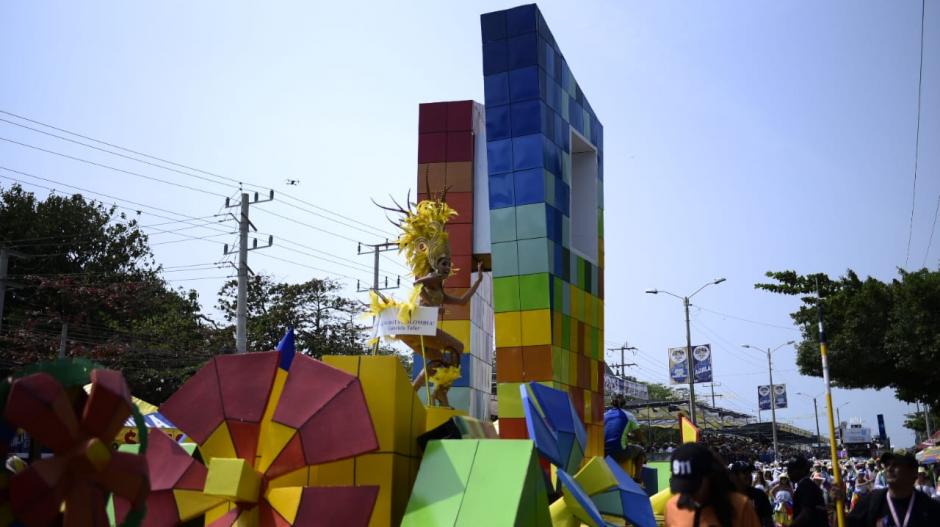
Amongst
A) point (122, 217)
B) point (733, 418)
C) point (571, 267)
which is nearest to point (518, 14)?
point (571, 267)

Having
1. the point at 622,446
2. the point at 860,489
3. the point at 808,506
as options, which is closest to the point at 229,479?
the point at 808,506

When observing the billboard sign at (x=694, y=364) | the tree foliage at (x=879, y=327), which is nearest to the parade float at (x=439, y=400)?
the tree foliage at (x=879, y=327)

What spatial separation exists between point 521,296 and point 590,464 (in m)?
4.45

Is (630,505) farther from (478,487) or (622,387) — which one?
(622,387)

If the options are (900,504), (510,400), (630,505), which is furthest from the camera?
(510,400)

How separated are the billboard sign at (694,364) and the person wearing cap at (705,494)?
2815 cm

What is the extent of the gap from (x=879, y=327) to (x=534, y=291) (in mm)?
14742

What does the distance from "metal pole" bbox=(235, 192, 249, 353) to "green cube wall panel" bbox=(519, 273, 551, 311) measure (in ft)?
39.7

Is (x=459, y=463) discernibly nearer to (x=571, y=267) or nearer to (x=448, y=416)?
(x=448, y=416)

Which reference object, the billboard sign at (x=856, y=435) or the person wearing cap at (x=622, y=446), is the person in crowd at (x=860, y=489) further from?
the billboard sign at (x=856, y=435)

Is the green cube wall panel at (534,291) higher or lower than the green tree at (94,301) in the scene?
lower

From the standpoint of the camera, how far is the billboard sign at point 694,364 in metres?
31.3

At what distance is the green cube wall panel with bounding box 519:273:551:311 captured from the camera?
Answer: 12.1 metres

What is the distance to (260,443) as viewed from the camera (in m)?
6.78
